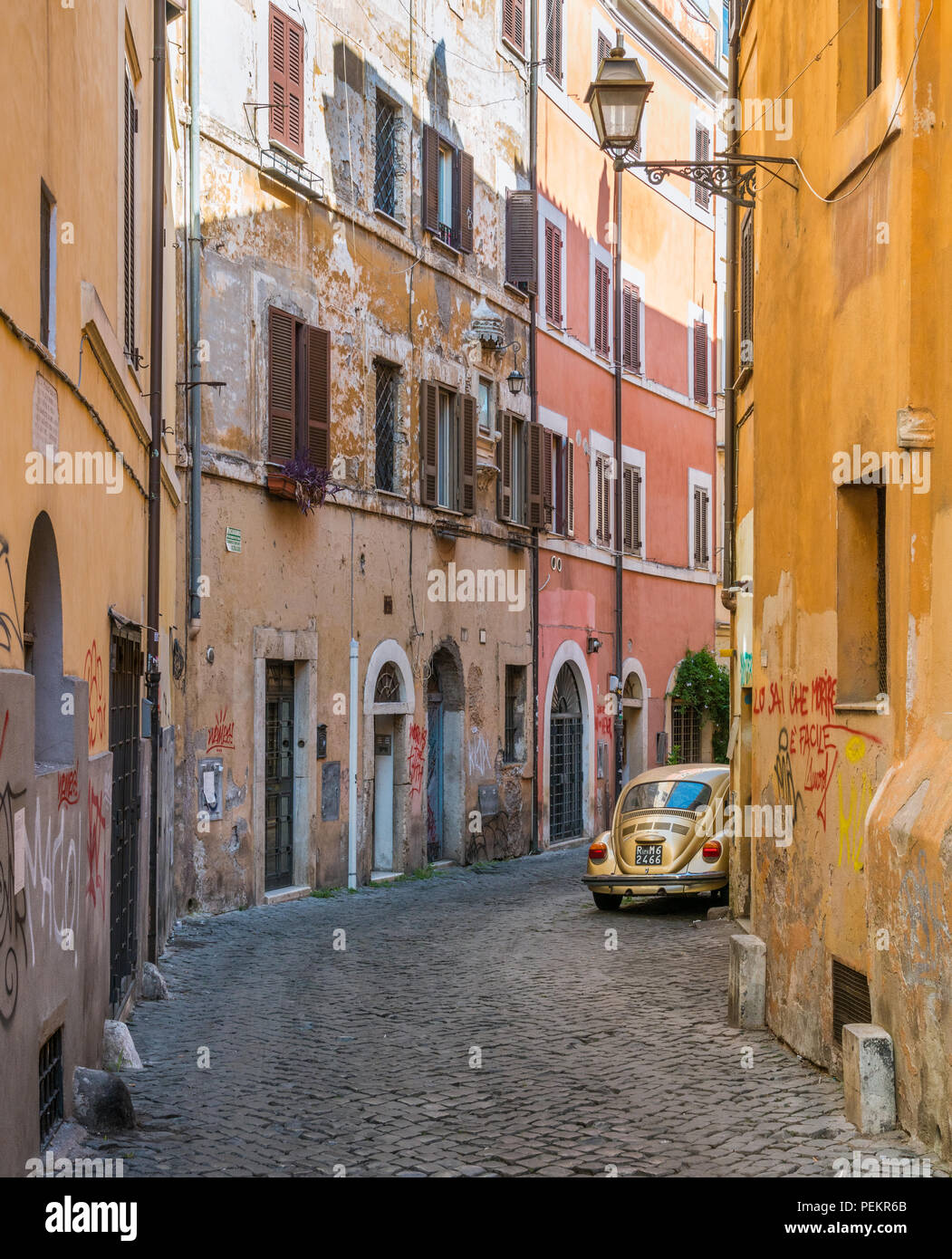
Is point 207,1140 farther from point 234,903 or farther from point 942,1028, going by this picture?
point 234,903

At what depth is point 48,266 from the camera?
6.56 metres

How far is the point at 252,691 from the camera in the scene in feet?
52.5

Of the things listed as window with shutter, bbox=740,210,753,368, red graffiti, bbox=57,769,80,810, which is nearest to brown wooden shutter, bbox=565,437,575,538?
window with shutter, bbox=740,210,753,368

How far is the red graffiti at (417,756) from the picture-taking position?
19.6 m

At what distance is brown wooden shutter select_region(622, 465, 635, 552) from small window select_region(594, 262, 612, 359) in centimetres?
226

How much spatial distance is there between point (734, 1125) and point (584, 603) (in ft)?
62.5

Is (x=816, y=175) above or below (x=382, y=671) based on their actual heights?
above

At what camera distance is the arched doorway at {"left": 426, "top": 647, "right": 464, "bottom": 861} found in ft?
69.1

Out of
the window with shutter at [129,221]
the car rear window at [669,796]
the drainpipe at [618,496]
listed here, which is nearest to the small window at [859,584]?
the window with shutter at [129,221]

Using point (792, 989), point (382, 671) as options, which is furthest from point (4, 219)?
point (382, 671)

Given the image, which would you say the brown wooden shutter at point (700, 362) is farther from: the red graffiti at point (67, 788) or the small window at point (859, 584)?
the red graffiti at point (67, 788)

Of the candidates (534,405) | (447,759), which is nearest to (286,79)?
(534,405)

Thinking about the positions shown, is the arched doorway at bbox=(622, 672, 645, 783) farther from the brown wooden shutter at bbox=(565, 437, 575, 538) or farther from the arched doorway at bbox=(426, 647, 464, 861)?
the arched doorway at bbox=(426, 647, 464, 861)

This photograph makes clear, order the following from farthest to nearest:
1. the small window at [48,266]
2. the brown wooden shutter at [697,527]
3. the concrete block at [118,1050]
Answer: the brown wooden shutter at [697,527] < the concrete block at [118,1050] < the small window at [48,266]
